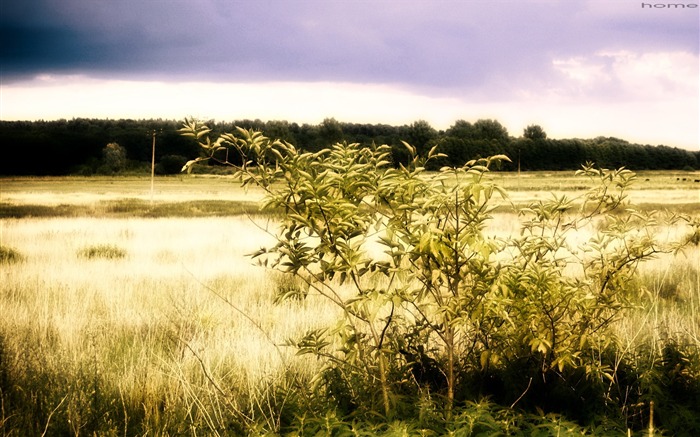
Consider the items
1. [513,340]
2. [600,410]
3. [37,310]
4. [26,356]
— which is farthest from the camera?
[37,310]

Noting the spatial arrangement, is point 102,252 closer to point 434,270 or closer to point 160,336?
point 160,336

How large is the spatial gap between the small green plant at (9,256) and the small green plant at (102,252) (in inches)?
47.9

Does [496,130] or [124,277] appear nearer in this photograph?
[124,277]

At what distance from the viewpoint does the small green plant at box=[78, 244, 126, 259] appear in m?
13.1

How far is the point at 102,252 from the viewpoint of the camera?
44.4 ft

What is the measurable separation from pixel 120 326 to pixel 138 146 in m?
78.1

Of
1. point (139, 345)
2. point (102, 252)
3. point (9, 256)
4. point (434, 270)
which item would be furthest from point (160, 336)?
point (102, 252)

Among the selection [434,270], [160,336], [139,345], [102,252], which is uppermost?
[434,270]

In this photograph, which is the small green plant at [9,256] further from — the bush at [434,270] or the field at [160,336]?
the bush at [434,270]

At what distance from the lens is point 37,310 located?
713 centimetres

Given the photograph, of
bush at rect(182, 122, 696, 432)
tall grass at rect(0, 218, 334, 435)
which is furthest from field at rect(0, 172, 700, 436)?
bush at rect(182, 122, 696, 432)

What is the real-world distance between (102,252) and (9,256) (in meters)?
1.89

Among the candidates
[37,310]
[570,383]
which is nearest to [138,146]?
[37,310]

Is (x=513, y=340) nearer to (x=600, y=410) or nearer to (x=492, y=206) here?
(x=600, y=410)
